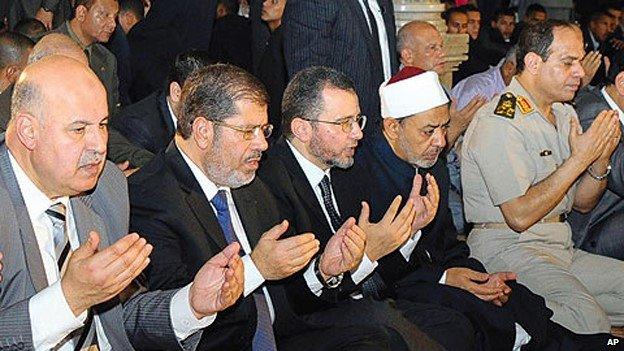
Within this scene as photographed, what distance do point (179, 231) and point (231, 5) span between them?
15.3 ft

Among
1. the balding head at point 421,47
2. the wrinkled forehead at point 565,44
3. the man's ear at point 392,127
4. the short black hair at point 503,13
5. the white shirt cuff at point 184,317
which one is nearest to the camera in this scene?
the white shirt cuff at point 184,317

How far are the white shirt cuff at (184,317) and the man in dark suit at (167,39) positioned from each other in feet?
11.8

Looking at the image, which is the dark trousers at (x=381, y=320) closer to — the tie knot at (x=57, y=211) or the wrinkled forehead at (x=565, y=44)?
the tie knot at (x=57, y=211)

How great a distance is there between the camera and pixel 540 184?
4.31 metres

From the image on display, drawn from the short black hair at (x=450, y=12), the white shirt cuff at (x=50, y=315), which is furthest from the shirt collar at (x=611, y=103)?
the short black hair at (x=450, y=12)

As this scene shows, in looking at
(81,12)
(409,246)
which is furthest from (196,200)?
(81,12)

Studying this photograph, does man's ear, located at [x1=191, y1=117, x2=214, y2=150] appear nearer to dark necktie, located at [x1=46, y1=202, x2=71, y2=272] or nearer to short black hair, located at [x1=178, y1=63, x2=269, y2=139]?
short black hair, located at [x1=178, y1=63, x2=269, y2=139]

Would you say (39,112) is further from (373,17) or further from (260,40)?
(260,40)

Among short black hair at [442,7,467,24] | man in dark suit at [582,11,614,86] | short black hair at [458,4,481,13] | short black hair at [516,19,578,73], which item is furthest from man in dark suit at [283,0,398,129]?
man in dark suit at [582,11,614,86]

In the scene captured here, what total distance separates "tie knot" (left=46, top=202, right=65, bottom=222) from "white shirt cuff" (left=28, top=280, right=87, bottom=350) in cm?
28

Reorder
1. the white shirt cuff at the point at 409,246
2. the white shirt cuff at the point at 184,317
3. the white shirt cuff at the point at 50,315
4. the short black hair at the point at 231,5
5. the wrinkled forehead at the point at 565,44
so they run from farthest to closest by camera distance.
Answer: the short black hair at the point at 231,5 → the wrinkled forehead at the point at 565,44 → the white shirt cuff at the point at 409,246 → the white shirt cuff at the point at 184,317 → the white shirt cuff at the point at 50,315

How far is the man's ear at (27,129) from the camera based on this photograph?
265cm

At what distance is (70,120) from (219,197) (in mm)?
781

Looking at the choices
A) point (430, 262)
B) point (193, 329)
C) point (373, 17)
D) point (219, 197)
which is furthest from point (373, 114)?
point (193, 329)
